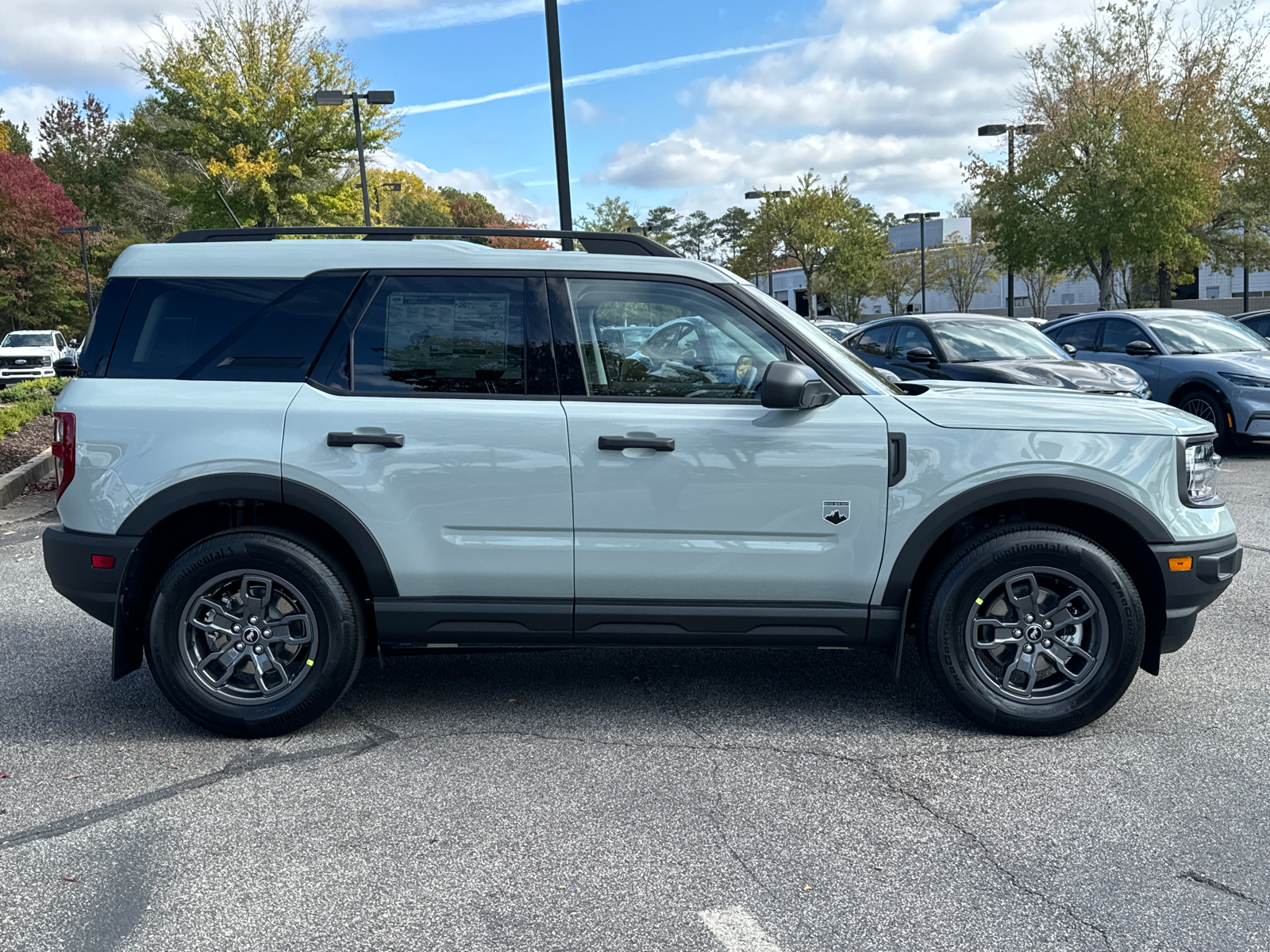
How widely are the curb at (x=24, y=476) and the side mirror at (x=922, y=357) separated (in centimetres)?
821

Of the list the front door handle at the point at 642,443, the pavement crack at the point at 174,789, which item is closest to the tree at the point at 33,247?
the pavement crack at the point at 174,789

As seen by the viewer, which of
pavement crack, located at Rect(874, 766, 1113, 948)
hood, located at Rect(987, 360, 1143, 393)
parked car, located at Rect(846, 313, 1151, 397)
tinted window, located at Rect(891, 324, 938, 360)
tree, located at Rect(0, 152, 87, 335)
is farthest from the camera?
tree, located at Rect(0, 152, 87, 335)

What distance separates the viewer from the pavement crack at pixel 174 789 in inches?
134

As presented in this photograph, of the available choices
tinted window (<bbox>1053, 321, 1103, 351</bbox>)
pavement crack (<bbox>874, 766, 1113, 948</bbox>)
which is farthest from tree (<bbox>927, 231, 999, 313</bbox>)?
pavement crack (<bbox>874, 766, 1113, 948</bbox>)

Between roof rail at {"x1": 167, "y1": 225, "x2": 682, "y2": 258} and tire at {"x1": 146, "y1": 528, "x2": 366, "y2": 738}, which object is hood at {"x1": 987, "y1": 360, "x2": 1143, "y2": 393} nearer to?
roof rail at {"x1": 167, "y1": 225, "x2": 682, "y2": 258}

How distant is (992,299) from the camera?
7225cm

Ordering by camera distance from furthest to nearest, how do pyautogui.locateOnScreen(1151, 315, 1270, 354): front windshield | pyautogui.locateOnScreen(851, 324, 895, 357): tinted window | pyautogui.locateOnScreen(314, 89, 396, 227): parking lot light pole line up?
1. pyautogui.locateOnScreen(314, 89, 396, 227): parking lot light pole
2. pyautogui.locateOnScreen(851, 324, 895, 357): tinted window
3. pyautogui.locateOnScreen(1151, 315, 1270, 354): front windshield

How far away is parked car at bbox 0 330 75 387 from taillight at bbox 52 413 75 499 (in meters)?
30.6

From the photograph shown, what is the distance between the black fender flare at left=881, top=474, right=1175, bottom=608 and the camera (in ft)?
13.0

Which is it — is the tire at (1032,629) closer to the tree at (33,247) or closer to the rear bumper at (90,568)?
the rear bumper at (90,568)

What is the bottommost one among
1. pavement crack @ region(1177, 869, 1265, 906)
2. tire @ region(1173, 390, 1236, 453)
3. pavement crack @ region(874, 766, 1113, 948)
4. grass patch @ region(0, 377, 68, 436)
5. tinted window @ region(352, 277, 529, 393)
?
pavement crack @ region(1177, 869, 1265, 906)

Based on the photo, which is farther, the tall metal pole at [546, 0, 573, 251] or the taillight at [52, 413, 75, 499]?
the tall metal pole at [546, 0, 573, 251]

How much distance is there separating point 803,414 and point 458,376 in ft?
4.38

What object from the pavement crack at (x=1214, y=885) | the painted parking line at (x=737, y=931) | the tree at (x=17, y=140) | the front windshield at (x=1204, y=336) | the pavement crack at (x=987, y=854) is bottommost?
the pavement crack at (x=1214, y=885)
